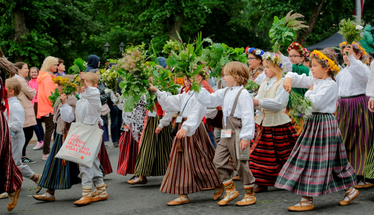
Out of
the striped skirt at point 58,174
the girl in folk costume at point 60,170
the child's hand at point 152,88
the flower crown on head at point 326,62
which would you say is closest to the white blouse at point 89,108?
the girl in folk costume at point 60,170

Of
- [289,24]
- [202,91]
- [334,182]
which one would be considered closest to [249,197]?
[334,182]

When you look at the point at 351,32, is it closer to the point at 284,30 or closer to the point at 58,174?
the point at 284,30

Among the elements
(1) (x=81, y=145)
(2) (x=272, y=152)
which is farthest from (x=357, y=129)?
(1) (x=81, y=145)

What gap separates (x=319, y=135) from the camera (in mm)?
5504

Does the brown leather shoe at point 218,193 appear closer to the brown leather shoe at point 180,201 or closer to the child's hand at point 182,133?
the brown leather shoe at point 180,201

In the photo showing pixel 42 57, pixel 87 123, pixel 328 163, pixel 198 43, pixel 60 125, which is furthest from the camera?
pixel 42 57

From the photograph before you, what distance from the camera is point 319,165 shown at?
214 inches

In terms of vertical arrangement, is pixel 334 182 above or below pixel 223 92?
below

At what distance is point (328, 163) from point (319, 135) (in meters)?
0.32

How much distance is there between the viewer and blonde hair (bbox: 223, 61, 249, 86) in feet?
19.1

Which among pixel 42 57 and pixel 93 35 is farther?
pixel 93 35

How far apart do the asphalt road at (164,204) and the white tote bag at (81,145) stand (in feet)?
1.98

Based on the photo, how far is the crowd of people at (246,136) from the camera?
549 cm

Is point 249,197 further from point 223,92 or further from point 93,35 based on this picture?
point 93,35
